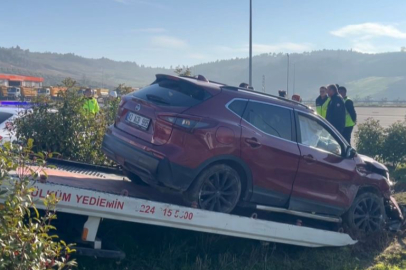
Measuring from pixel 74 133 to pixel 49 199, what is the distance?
476 centimetres

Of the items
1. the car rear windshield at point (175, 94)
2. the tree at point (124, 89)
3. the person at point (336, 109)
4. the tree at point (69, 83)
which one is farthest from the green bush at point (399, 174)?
the tree at point (69, 83)

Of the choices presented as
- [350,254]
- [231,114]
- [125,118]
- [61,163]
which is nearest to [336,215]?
[350,254]

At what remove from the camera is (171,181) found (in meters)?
5.38

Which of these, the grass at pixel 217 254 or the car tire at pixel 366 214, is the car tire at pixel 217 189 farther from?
the car tire at pixel 366 214

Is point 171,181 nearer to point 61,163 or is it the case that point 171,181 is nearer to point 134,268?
point 134,268

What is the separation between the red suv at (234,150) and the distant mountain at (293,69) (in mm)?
104085

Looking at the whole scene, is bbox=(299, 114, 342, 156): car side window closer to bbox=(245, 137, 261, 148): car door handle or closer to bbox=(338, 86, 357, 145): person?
bbox=(245, 137, 261, 148): car door handle

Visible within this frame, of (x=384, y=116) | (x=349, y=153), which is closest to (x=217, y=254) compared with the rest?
(x=349, y=153)

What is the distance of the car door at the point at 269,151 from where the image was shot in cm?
593

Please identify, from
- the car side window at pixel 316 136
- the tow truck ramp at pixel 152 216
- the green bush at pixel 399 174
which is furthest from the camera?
the green bush at pixel 399 174

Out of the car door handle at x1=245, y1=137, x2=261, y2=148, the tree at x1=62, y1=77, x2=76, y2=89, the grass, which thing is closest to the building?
the tree at x1=62, y1=77, x2=76, y2=89

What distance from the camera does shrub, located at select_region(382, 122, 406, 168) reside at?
536 inches

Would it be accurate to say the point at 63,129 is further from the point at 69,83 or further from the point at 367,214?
the point at 367,214

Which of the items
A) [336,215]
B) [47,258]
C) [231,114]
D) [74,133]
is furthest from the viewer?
[74,133]
